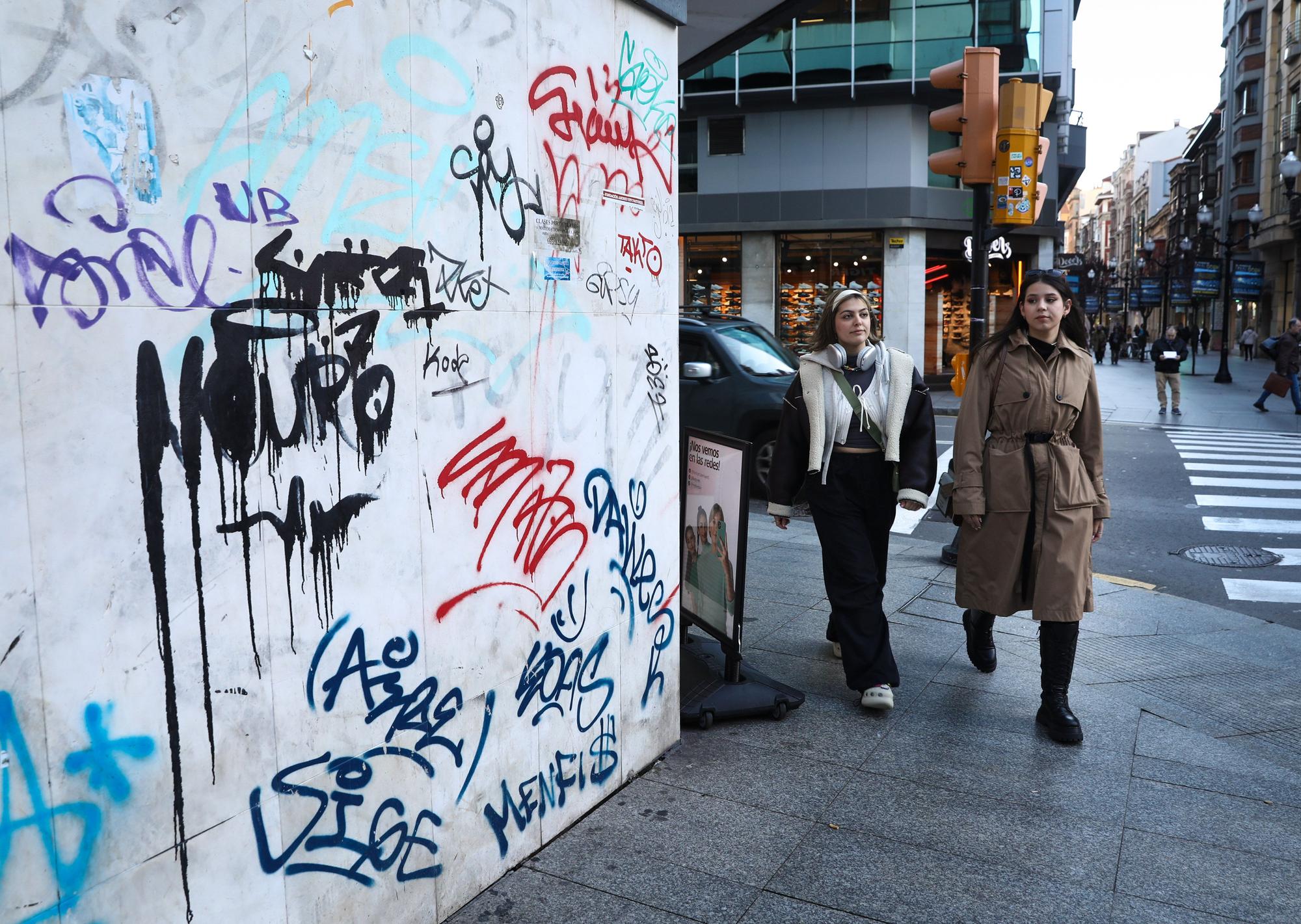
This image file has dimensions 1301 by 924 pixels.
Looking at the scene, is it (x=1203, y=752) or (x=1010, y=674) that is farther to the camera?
(x=1010, y=674)

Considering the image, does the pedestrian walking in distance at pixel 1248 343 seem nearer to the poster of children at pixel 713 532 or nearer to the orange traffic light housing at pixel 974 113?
the orange traffic light housing at pixel 974 113

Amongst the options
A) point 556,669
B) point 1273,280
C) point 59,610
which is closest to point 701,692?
point 556,669

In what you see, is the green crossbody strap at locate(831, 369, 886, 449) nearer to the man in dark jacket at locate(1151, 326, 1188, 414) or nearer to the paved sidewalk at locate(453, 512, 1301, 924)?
the paved sidewalk at locate(453, 512, 1301, 924)

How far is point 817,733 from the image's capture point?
465 cm

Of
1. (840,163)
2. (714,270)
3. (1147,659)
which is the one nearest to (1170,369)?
(840,163)

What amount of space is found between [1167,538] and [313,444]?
351 inches

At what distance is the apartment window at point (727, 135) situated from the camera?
30469mm

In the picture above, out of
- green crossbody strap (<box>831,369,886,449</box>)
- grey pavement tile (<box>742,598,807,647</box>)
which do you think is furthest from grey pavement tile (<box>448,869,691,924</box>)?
grey pavement tile (<box>742,598,807,647</box>)

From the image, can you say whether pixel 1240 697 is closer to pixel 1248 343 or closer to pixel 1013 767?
pixel 1013 767

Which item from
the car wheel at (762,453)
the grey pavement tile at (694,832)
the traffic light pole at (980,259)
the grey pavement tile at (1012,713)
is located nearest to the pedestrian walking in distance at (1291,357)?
the traffic light pole at (980,259)

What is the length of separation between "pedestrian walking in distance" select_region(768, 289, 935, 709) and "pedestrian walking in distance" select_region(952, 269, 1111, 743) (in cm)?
25

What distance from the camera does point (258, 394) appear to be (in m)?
2.51

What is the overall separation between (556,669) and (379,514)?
3.44ft

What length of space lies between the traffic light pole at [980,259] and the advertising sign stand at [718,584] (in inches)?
174
